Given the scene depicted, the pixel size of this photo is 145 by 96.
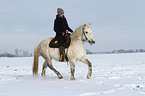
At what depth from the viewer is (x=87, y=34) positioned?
21.4 ft

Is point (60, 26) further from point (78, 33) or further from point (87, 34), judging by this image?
point (87, 34)

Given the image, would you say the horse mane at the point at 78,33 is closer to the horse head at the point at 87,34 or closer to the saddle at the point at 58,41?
the horse head at the point at 87,34

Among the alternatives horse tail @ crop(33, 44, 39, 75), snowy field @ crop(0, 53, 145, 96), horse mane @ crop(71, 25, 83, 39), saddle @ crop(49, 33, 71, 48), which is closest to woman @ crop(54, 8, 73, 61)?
saddle @ crop(49, 33, 71, 48)

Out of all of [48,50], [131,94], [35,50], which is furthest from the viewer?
[35,50]

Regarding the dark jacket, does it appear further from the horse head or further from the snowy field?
the snowy field

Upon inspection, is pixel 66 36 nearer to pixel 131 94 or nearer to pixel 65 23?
pixel 65 23

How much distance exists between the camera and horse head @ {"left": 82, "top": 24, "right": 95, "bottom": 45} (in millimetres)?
6427

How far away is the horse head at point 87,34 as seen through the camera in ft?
21.1

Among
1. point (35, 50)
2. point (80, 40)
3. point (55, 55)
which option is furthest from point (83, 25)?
point (35, 50)

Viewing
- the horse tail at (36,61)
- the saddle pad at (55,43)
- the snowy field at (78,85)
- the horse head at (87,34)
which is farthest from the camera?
the horse tail at (36,61)

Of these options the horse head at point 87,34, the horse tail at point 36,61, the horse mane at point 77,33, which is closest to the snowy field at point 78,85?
the horse tail at point 36,61

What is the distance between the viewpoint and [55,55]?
24.4ft

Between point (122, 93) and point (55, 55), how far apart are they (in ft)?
12.9

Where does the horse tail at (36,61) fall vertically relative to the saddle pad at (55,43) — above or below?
below
